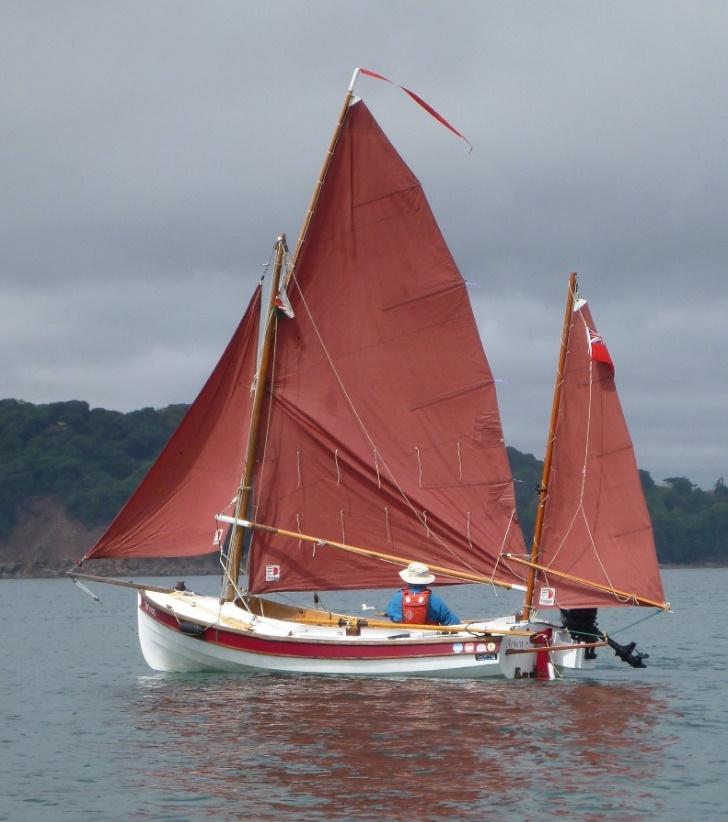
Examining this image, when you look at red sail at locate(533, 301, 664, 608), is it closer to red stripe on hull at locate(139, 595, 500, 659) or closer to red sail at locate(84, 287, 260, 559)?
red stripe on hull at locate(139, 595, 500, 659)

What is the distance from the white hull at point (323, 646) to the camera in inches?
1312

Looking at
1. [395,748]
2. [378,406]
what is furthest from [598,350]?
[395,748]

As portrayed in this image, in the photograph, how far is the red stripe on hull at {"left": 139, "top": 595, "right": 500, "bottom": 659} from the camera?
3325cm

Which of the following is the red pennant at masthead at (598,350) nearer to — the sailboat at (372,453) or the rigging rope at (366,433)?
the sailboat at (372,453)

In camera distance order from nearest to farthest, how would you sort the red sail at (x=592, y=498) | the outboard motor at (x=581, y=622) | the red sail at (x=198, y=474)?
the red sail at (x=592, y=498) → the red sail at (x=198, y=474) → the outboard motor at (x=581, y=622)

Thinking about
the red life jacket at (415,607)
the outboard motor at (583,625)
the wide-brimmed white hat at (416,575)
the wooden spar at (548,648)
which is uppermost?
the wide-brimmed white hat at (416,575)

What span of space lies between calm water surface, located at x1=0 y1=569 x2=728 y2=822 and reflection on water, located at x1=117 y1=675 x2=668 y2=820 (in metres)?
0.05

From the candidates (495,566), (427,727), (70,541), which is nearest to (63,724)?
(427,727)

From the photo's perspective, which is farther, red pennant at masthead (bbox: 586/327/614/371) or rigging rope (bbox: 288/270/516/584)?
rigging rope (bbox: 288/270/516/584)

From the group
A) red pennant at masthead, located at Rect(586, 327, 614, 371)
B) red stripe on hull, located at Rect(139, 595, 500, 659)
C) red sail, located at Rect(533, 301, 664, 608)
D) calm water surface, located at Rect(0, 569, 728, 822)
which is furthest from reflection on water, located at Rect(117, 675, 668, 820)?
red pennant at masthead, located at Rect(586, 327, 614, 371)

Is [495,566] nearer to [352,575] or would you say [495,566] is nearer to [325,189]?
[352,575]

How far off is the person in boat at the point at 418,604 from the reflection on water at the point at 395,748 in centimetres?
164

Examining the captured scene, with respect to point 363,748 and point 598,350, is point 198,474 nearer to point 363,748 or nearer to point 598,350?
point 598,350

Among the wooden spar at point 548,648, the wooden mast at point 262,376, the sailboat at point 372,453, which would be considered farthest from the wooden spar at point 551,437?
the wooden mast at point 262,376
